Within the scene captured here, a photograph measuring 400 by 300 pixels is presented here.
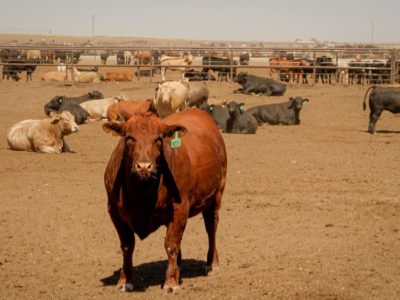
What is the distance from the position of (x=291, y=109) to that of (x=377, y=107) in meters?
2.35

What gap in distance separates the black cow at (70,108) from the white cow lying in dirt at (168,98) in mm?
1819

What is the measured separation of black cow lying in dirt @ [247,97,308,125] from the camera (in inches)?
783

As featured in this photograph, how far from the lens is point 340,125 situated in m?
19.8

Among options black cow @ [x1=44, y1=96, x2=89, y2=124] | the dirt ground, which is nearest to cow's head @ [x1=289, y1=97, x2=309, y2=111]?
the dirt ground

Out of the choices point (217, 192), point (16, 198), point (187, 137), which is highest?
point (187, 137)

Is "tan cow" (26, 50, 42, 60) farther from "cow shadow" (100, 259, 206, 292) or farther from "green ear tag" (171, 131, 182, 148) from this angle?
"green ear tag" (171, 131, 182, 148)

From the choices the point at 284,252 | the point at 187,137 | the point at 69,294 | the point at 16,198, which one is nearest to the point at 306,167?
the point at 16,198

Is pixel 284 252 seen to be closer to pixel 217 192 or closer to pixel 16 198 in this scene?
pixel 217 192

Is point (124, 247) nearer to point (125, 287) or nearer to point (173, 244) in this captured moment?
point (125, 287)

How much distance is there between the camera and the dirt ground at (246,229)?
20.0 ft

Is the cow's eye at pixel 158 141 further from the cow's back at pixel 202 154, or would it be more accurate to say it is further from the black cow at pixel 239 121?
the black cow at pixel 239 121

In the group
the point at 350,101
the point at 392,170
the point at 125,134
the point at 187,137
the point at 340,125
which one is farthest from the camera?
the point at 350,101

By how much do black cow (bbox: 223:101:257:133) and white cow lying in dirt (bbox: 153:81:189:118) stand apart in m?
2.32

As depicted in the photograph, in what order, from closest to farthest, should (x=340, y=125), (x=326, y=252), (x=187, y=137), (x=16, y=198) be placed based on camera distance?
1. (x=187, y=137)
2. (x=326, y=252)
3. (x=16, y=198)
4. (x=340, y=125)
